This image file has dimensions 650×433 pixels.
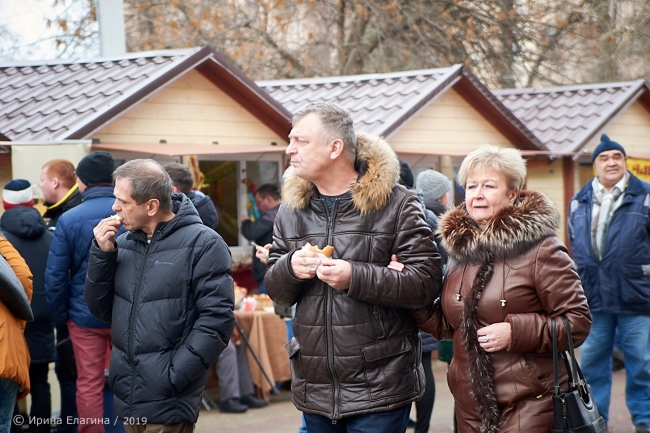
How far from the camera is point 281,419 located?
795cm

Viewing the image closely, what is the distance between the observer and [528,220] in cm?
375

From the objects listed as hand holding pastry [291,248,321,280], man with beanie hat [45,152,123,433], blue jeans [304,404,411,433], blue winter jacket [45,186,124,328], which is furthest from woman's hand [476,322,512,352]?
man with beanie hat [45,152,123,433]

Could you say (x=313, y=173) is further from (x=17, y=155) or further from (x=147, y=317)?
(x=17, y=155)

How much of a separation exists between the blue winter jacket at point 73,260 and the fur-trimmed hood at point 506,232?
276 cm

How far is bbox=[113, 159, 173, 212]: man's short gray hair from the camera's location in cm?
436

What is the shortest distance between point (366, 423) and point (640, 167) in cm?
979

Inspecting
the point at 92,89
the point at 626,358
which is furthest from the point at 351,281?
the point at 92,89

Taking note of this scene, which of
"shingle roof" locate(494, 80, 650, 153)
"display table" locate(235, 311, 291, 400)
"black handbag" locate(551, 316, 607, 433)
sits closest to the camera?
"black handbag" locate(551, 316, 607, 433)

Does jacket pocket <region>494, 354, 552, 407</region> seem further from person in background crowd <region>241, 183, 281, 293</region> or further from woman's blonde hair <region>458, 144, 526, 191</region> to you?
person in background crowd <region>241, 183, 281, 293</region>

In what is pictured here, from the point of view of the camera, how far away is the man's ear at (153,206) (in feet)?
14.3

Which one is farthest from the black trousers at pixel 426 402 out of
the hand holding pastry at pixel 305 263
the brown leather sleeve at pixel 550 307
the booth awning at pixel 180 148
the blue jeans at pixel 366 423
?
the booth awning at pixel 180 148

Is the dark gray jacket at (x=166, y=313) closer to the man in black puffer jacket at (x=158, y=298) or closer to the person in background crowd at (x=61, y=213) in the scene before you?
the man in black puffer jacket at (x=158, y=298)

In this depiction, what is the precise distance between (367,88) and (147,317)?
8.04 meters

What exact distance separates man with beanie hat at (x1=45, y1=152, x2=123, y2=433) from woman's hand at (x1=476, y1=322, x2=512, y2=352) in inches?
124
